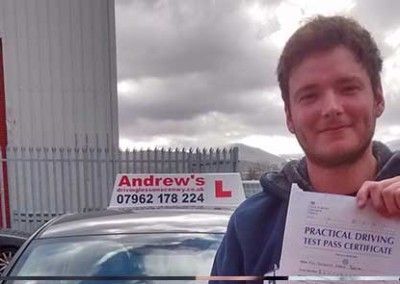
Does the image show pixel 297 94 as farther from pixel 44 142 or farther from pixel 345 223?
pixel 44 142

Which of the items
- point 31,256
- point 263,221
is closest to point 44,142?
point 31,256

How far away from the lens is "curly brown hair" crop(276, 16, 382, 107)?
1572mm

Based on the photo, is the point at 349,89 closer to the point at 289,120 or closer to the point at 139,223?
the point at 289,120

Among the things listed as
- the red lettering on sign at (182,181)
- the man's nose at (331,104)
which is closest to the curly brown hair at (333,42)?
the man's nose at (331,104)

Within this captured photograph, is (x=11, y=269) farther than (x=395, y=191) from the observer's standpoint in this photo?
Yes

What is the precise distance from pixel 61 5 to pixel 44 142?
8.16 feet

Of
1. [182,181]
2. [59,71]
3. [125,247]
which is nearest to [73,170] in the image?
[59,71]

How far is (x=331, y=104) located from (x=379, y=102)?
14cm

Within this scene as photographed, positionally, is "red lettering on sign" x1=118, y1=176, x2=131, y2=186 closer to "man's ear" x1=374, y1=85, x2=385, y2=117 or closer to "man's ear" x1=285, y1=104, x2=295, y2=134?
"man's ear" x1=285, y1=104, x2=295, y2=134

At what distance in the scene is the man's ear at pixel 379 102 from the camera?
1.57m

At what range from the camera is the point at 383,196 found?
4.65 feet

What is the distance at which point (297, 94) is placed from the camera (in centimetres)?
158

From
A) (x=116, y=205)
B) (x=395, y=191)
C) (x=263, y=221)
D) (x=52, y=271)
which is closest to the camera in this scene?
(x=395, y=191)

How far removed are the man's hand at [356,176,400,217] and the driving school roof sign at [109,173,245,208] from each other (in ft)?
9.84
